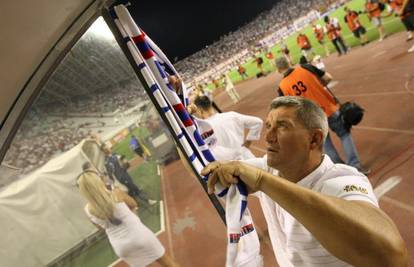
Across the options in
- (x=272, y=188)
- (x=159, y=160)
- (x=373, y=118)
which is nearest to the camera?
(x=272, y=188)

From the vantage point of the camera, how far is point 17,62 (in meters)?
1.68

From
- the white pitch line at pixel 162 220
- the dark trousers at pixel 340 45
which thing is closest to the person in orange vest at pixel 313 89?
the white pitch line at pixel 162 220

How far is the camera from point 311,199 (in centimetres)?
115

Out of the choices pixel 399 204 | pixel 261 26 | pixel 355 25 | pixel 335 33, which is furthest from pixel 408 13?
pixel 261 26

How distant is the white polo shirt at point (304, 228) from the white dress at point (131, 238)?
2.82 m

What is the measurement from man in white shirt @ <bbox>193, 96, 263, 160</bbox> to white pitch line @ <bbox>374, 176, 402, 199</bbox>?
5.61 feet

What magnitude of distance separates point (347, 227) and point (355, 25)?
13.7 m

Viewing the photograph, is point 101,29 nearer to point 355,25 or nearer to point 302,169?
point 302,169

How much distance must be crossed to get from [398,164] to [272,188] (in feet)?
13.1

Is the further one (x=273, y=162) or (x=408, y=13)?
(x=408, y=13)

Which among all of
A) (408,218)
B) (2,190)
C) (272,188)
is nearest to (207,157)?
(272,188)

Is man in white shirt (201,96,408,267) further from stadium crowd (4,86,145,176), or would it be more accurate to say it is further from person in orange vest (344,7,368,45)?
stadium crowd (4,86,145,176)

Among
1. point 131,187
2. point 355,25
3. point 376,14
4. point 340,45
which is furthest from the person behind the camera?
point 340,45

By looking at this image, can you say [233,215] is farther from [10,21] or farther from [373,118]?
[373,118]
